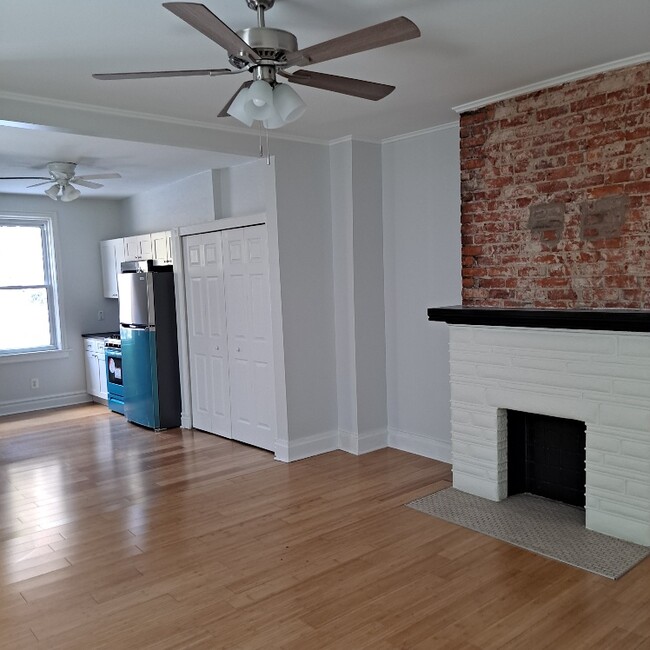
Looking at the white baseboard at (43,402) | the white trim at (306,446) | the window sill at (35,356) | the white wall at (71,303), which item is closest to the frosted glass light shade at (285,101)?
the white trim at (306,446)

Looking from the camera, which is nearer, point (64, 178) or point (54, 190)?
point (64, 178)

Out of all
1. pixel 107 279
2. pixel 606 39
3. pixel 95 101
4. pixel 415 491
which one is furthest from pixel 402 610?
pixel 107 279

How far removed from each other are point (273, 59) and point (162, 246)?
4.06 meters

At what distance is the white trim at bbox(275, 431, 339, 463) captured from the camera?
481cm

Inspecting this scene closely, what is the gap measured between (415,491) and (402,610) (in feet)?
4.78

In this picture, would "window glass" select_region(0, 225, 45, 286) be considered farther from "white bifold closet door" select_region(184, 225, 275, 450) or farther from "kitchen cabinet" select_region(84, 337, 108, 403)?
"white bifold closet door" select_region(184, 225, 275, 450)

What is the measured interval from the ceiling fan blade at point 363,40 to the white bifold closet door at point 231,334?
8.78 feet

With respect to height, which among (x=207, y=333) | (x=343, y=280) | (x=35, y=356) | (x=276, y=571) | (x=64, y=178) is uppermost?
(x=64, y=178)

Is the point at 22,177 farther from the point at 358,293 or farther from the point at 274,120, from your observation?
the point at 274,120

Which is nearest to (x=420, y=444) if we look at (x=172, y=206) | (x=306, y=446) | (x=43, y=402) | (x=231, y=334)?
(x=306, y=446)

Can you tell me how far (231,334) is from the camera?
213 inches

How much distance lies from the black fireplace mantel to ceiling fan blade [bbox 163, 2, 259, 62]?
6.79ft

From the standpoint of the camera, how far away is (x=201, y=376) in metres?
5.87

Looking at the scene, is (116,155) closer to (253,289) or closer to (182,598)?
(253,289)
